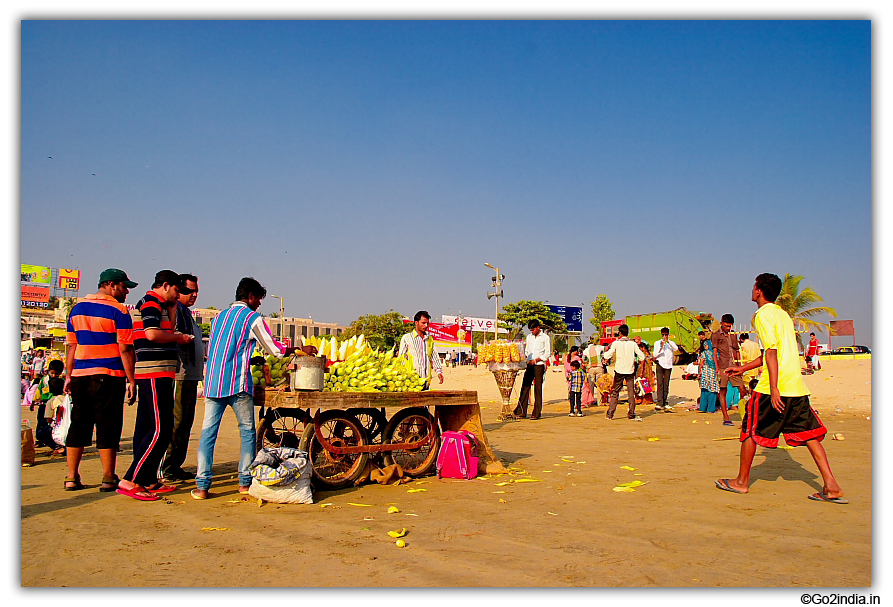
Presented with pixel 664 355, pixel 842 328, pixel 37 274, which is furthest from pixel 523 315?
pixel 37 274

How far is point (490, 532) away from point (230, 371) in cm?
271

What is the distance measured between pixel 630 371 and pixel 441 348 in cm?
3892

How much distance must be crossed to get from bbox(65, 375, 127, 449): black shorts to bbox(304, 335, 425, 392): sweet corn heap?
2017 mm

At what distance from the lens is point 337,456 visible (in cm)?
616

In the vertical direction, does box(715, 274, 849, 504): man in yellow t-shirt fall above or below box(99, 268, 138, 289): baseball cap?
below

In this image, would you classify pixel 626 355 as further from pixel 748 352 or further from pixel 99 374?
pixel 99 374

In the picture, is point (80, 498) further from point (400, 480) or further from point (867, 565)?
point (867, 565)

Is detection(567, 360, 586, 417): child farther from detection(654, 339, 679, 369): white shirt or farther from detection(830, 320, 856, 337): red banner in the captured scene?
detection(830, 320, 856, 337): red banner

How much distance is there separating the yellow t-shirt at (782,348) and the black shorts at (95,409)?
6107 millimetres

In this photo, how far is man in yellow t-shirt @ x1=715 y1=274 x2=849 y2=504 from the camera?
5.33m

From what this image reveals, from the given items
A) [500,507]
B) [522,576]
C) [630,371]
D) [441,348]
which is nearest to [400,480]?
[500,507]

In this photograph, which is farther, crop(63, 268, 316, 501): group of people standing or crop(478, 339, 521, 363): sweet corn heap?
crop(478, 339, 521, 363): sweet corn heap

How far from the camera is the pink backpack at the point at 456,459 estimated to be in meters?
6.56

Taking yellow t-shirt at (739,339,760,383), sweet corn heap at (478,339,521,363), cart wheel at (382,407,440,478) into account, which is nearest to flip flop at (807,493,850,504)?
cart wheel at (382,407,440,478)
